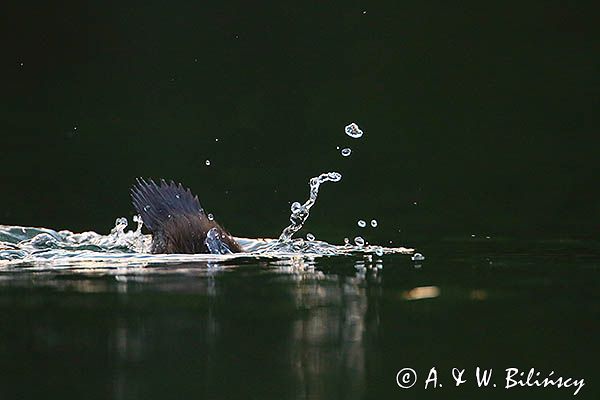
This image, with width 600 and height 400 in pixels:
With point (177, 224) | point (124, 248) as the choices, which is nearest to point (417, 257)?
point (177, 224)

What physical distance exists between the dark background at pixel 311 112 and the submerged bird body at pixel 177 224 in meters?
1.13

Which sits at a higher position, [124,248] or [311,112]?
[311,112]

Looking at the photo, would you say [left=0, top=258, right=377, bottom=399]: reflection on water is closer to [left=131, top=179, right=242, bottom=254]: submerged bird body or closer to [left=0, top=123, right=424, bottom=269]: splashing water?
[left=0, top=123, right=424, bottom=269]: splashing water

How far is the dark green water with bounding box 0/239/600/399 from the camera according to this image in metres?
4.00

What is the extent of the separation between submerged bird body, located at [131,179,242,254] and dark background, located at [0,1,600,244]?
3.72 feet

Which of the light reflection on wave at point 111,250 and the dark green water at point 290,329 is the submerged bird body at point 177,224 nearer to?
the light reflection on wave at point 111,250

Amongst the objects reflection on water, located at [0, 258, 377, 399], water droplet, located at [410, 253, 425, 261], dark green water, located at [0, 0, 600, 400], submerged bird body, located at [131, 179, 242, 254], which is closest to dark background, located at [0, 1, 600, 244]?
dark green water, located at [0, 0, 600, 400]

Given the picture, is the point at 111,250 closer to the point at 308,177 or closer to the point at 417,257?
the point at 417,257

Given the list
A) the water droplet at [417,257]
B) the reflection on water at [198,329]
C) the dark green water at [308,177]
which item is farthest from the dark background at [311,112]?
the reflection on water at [198,329]

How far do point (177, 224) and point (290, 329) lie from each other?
3.54m

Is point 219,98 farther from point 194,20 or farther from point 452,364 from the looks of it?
point 452,364

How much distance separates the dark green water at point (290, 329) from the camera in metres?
4.00

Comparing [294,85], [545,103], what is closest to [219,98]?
[294,85]

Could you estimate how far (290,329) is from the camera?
5023 mm
